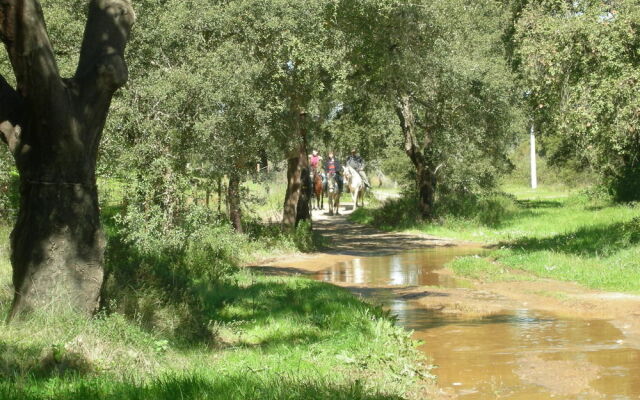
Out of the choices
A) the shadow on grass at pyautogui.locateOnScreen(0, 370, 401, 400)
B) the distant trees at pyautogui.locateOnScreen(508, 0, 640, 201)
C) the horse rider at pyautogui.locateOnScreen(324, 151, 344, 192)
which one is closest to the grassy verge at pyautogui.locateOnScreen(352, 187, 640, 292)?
the horse rider at pyautogui.locateOnScreen(324, 151, 344, 192)

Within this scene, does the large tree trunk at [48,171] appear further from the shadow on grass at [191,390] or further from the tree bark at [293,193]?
the tree bark at [293,193]

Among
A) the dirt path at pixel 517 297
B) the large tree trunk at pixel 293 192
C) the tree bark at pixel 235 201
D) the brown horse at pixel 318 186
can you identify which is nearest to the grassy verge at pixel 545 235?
the dirt path at pixel 517 297

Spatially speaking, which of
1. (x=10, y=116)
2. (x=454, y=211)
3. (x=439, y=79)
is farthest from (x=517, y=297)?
(x=454, y=211)

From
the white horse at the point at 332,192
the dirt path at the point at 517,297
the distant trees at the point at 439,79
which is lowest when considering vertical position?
the dirt path at the point at 517,297

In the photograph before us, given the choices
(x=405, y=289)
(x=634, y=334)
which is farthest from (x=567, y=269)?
(x=634, y=334)

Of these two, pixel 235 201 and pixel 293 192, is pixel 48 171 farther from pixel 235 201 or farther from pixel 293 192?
pixel 293 192

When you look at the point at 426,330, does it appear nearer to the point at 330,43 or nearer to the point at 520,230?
the point at 330,43

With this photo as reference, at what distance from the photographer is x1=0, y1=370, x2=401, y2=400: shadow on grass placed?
5.92 meters

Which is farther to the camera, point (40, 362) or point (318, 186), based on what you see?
point (318, 186)

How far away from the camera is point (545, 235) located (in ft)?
80.5

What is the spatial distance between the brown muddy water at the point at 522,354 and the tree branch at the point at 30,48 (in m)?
5.07

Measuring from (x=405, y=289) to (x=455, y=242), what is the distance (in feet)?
31.8

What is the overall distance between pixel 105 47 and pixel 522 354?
5.99 meters

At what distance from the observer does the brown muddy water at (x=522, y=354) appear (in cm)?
845
